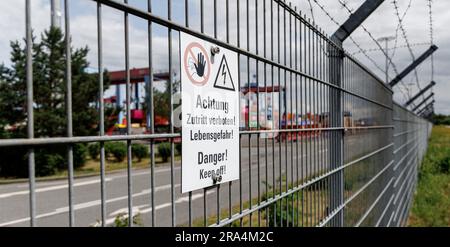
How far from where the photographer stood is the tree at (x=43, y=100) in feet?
4.09

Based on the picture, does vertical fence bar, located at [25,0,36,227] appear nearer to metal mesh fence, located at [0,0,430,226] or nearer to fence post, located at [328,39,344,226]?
metal mesh fence, located at [0,0,430,226]

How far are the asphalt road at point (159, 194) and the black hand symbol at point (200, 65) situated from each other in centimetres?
39

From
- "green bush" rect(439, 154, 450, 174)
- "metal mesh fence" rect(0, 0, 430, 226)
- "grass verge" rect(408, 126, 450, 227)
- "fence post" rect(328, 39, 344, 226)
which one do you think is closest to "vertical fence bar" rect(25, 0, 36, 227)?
"metal mesh fence" rect(0, 0, 430, 226)

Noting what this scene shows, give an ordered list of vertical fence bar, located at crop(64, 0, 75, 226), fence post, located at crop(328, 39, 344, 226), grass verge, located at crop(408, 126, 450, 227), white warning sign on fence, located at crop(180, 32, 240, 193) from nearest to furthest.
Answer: vertical fence bar, located at crop(64, 0, 75, 226), white warning sign on fence, located at crop(180, 32, 240, 193), fence post, located at crop(328, 39, 344, 226), grass verge, located at crop(408, 126, 450, 227)

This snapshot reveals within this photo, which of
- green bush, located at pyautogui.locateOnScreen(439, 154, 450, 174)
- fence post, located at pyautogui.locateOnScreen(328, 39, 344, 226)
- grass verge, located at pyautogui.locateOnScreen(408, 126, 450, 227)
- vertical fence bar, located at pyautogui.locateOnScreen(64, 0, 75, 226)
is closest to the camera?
vertical fence bar, located at pyautogui.locateOnScreen(64, 0, 75, 226)

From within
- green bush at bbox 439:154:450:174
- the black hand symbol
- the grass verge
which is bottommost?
the grass verge

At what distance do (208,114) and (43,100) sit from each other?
2.02 ft

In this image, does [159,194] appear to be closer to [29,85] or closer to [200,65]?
[200,65]

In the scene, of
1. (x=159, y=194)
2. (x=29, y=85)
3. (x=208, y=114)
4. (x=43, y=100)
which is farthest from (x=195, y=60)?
(x=159, y=194)

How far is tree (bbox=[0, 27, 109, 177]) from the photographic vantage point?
1247 mm

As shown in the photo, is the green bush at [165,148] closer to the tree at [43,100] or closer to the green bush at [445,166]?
the tree at [43,100]

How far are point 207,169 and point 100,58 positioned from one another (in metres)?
0.71
